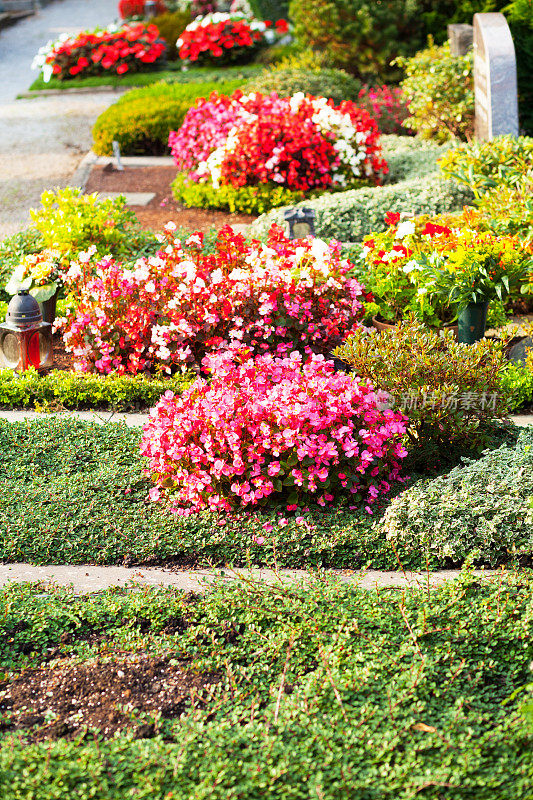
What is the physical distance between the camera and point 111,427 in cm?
491

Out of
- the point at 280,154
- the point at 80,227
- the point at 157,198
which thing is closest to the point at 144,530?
the point at 80,227

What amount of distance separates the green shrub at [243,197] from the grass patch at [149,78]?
7082 millimetres

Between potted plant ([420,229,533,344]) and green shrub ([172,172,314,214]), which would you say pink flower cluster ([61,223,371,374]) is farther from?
green shrub ([172,172,314,214])

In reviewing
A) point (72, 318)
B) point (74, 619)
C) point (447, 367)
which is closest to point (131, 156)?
point (72, 318)

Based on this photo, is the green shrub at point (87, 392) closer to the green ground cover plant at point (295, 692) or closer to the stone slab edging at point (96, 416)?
the stone slab edging at point (96, 416)

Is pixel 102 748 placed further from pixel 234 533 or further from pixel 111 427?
pixel 111 427

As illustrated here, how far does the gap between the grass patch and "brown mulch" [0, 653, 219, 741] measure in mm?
14054

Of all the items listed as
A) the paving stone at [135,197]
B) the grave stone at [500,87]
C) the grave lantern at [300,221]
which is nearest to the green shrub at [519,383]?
the grave lantern at [300,221]

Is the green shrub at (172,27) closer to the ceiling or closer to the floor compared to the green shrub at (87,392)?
closer to the ceiling

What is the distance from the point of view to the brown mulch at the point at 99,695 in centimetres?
286

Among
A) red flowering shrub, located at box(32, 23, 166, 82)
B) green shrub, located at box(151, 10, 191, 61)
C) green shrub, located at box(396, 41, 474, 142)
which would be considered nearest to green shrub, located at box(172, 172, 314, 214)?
green shrub, located at box(396, 41, 474, 142)

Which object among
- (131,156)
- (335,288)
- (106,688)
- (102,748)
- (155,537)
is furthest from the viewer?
(131,156)

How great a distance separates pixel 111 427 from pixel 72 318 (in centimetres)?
132

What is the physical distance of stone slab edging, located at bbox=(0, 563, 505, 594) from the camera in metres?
3.59
